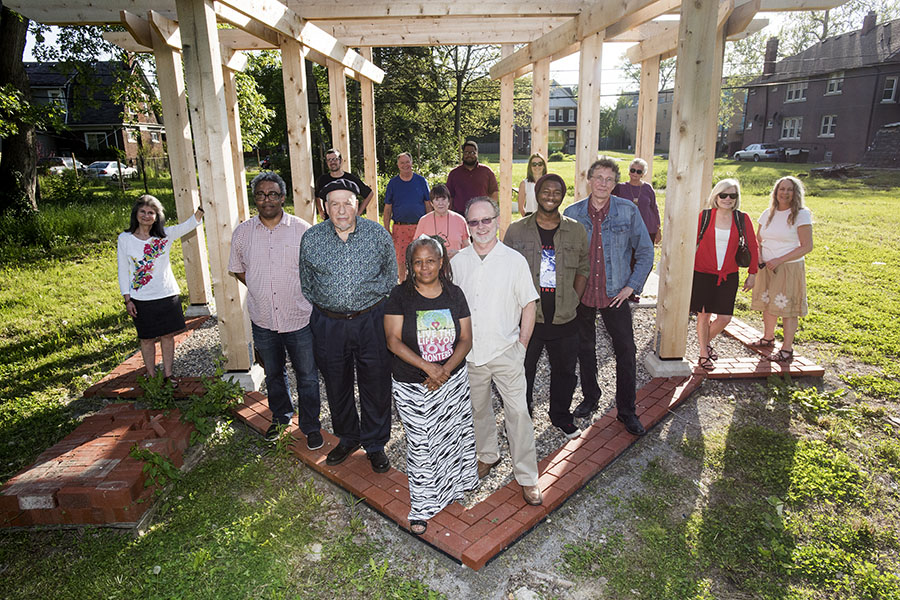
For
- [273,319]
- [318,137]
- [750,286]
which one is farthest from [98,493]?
[318,137]

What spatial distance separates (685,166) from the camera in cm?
468

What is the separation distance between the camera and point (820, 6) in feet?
19.8

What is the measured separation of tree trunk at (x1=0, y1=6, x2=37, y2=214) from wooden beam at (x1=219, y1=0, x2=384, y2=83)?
10.2m

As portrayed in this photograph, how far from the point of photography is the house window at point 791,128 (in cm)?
3625

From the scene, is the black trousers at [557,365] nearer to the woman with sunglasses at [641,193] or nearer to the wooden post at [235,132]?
the woman with sunglasses at [641,193]

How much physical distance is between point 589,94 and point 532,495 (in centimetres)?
450

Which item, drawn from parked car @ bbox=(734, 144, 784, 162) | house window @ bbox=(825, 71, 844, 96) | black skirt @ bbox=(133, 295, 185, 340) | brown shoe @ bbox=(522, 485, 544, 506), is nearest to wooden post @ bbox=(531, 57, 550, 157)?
black skirt @ bbox=(133, 295, 185, 340)

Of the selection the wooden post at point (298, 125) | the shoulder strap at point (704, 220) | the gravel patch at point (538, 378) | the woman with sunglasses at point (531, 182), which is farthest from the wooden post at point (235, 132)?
the shoulder strap at point (704, 220)

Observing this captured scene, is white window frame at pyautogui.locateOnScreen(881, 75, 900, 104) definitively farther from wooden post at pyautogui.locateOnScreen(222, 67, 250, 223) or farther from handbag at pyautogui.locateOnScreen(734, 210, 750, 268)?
wooden post at pyautogui.locateOnScreen(222, 67, 250, 223)

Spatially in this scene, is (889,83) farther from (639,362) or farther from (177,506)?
(177,506)

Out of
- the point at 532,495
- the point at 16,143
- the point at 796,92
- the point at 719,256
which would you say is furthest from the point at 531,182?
the point at 796,92

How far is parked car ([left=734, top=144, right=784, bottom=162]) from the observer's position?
3562 cm

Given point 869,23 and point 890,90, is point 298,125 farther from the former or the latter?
point 869,23

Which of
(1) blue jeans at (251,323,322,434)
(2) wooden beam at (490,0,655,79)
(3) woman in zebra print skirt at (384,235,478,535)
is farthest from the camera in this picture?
Result: (2) wooden beam at (490,0,655,79)
